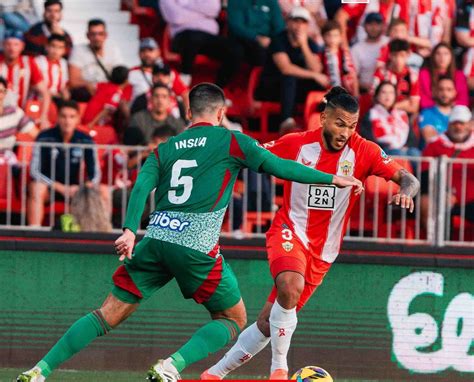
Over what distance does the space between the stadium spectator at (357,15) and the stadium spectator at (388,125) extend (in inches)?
55.3

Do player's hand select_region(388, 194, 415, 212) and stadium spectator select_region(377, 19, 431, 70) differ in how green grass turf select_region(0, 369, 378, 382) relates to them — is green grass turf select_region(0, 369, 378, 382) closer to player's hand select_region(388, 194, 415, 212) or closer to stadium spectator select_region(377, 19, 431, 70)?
player's hand select_region(388, 194, 415, 212)

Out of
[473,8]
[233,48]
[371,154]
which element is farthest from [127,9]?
[371,154]

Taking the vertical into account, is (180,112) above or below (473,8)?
below

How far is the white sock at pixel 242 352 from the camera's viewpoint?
30.6 ft

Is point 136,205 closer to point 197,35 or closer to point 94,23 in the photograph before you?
point 94,23

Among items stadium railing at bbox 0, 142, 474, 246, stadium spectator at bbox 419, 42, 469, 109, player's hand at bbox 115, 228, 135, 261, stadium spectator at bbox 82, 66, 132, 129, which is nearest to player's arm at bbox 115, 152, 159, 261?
player's hand at bbox 115, 228, 135, 261

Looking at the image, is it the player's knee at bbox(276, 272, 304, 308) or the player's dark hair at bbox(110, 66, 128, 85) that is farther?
the player's dark hair at bbox(110, 66, 128, 85)

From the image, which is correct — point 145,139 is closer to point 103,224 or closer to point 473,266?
point 103,224

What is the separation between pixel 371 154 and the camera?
942 centimetres

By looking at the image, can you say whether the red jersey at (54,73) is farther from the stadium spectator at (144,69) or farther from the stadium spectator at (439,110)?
the stadium spectator at (439,110)

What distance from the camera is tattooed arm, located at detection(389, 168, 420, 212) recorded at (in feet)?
28.2

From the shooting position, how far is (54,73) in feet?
46.6

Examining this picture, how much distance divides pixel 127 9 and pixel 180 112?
2.93 meters

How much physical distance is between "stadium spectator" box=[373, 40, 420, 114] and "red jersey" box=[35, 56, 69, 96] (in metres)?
3.48
